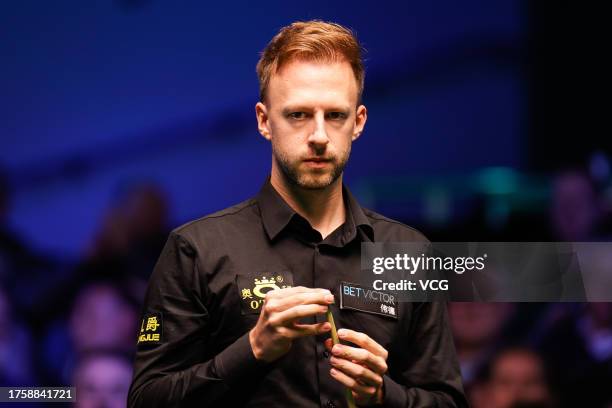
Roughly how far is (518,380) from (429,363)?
1.65 meters

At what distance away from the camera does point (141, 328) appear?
2.44 meters

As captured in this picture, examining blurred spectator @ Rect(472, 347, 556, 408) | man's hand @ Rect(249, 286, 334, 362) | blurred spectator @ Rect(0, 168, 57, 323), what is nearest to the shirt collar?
man's hand @ Rect(249, 286, 334, 362)

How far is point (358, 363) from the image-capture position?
7.35 ft

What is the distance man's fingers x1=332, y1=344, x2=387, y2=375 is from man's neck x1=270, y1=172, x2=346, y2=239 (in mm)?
412

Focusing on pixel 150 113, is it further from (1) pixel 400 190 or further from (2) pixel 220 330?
(2) pixel 220 330

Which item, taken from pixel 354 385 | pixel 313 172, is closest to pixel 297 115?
pixel 313 172

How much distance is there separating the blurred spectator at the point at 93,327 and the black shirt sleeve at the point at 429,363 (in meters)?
1.82

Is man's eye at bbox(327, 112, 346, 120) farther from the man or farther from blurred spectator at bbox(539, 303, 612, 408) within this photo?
blurred spectator at bbox(539, 303, 612, 408)

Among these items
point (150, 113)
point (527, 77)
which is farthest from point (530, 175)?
point (150, 113)

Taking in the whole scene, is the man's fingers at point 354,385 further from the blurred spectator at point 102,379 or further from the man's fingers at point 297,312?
the blurred spectator at point 102,379

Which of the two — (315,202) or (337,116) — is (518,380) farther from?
(337,116)

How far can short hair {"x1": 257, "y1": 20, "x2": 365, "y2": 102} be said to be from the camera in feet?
8.23

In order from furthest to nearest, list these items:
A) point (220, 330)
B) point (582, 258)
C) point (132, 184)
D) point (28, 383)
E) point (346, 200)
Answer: point (132, 184)
point (28, 383)
point (582, 258)
point (346, 200)
point (220, 330)

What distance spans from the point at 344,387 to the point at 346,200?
0.51 m
